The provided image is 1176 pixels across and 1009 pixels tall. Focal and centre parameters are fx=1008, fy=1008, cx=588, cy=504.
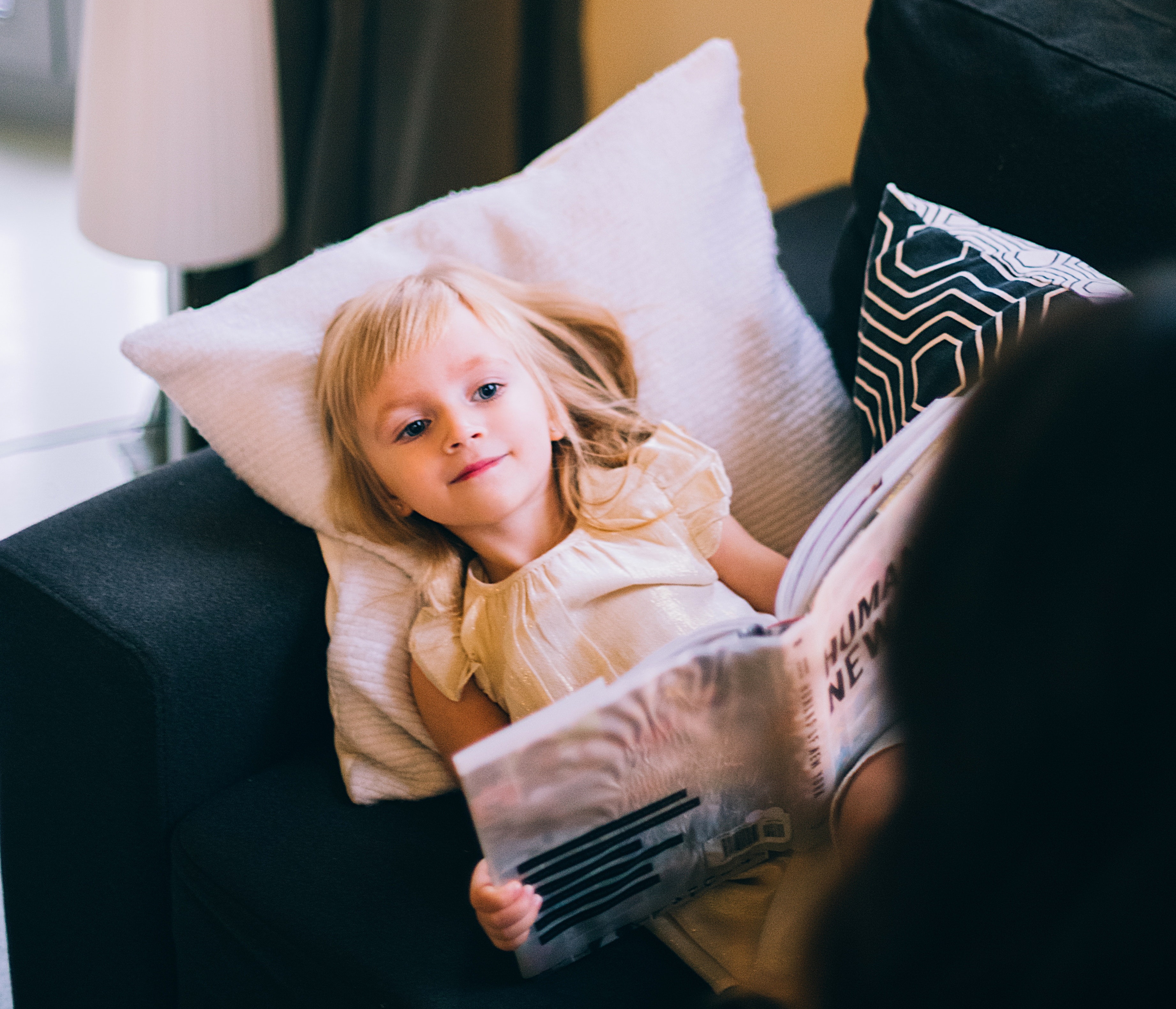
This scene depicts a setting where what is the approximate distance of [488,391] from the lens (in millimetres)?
902

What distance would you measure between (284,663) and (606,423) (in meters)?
0.38

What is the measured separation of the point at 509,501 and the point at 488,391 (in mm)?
105

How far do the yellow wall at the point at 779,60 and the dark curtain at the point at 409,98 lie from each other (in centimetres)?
10

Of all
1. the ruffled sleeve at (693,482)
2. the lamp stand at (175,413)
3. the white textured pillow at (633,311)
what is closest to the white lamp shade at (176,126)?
the lamp stand at (175,413)

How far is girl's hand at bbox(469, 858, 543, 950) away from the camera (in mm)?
647

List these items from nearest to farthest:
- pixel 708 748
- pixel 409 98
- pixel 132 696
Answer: pixel 708 748
pixel 132 696
pixel 409 98

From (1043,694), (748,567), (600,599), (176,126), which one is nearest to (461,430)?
(600,599)

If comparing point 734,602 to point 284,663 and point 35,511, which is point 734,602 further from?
point 35,511

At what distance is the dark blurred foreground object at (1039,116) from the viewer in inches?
34.3

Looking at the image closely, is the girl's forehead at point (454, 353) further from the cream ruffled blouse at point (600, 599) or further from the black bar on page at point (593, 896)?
the black bar on page at point (593, 896)

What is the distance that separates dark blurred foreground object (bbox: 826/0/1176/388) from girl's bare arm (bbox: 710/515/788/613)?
38 cm

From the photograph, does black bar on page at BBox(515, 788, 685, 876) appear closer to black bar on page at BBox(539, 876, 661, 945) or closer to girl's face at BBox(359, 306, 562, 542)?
black bar on page at BBox(539, 876, 661, 945)

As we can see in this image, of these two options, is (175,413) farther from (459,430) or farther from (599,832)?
(599,832)

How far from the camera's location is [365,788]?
876mm
